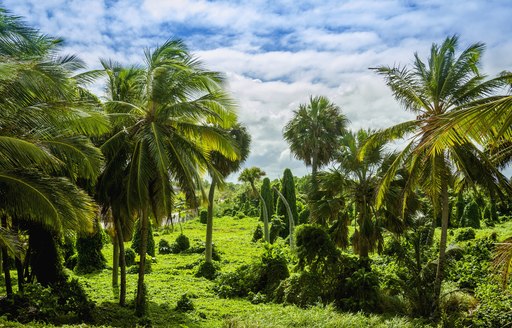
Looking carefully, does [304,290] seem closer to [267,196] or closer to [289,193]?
[289,193]

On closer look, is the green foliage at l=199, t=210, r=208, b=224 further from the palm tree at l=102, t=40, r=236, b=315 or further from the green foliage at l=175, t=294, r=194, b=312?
the palm tree at l=102, t=40, r=236, b=315

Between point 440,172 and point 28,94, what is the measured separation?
10.8m

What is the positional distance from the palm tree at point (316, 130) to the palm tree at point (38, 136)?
706 inches

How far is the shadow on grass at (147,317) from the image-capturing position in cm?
1127

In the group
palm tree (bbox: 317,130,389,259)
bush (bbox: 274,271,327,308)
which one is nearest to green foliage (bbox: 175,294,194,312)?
bush (bbox: 274,271,327,308)

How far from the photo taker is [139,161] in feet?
39.2

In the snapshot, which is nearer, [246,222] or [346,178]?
[346,178]

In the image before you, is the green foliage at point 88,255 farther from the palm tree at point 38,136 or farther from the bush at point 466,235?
the bush at point 466,235

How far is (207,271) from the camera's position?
21.7 metres

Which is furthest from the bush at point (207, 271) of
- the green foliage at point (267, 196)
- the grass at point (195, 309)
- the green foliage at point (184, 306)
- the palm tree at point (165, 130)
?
the green foliage at point (267, 196)

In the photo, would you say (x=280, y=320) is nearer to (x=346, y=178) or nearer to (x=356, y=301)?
(x=356, y=301)

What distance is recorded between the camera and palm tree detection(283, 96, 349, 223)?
26188 millimetres

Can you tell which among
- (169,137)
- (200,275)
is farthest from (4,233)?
(200,275)

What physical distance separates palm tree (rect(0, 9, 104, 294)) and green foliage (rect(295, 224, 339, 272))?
28.5ft
